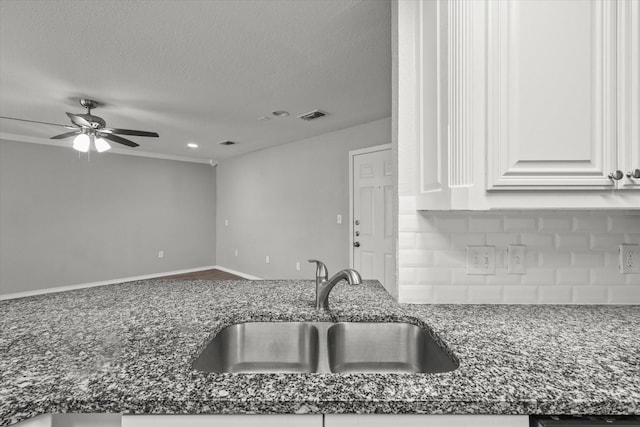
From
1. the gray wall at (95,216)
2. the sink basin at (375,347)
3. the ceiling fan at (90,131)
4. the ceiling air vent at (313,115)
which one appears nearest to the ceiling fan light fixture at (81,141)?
the ceiling fan at (90,131)

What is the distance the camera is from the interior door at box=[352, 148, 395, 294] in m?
3.70

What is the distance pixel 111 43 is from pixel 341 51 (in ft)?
5.46

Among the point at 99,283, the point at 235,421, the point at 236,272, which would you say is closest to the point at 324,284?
the point at 235,421

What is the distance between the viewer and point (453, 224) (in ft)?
4.04

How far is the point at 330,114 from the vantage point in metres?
3.64

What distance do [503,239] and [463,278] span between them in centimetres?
23

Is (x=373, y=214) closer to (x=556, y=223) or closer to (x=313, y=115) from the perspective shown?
(x=313, y=115)

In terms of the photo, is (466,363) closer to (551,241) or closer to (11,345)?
(551,241)

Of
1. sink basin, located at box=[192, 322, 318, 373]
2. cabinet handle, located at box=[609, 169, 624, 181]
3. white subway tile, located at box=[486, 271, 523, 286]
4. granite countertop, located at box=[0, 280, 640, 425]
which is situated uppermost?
cabinet handle, located at box=[609, 169, 624, 181]

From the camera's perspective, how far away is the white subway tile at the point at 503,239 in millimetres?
1219

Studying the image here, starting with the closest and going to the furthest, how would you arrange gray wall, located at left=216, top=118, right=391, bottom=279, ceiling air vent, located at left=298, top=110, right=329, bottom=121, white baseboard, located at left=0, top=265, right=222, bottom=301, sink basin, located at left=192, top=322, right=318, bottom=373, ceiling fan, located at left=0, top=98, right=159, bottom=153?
1. sink basin, located at left=192, top=322, right=318, bottom=373
2. ceiling fan, located at left=0, top=98, right=159, bottom=153
3. ceiling air vent, located at left=298, top=110, right=329, bottom=121
4. gray wall, located at left=216, top=118, right=391, bottom=279
5. white baseboard, located at left=0, top=265, right=222, bottom=301

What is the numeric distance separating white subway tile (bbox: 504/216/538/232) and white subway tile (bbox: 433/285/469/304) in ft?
1.01

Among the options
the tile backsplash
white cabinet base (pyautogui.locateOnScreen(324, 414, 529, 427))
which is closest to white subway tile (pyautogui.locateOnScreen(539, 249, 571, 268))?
the tile backsplash

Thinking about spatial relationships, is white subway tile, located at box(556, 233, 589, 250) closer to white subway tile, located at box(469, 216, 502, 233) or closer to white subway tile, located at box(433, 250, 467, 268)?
white subway tile, located at box(469, 216, 502, 233)
